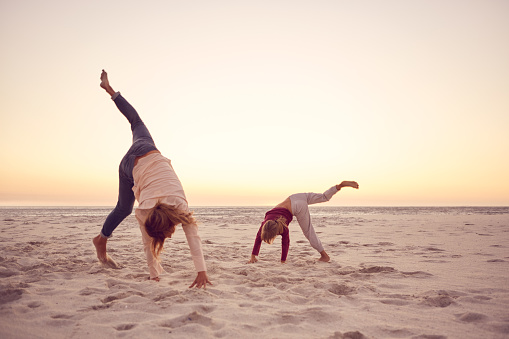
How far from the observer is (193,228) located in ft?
11.3

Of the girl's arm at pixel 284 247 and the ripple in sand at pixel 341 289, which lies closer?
the ripple in sand at pixel 341 289

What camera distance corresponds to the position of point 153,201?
3439 millimetres

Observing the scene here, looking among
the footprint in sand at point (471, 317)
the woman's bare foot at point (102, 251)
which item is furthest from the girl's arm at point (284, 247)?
the footprint in sand at point (471, 317)

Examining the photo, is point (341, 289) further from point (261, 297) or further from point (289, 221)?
point (289, 221)

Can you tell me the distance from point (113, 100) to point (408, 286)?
4.41 m

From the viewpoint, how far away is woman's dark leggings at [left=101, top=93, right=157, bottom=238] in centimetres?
373

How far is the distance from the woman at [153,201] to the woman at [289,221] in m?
1.67

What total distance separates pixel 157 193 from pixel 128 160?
62 cm

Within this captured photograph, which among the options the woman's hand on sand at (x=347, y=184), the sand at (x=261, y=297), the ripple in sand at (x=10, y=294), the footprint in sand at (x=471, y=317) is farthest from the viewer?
the woman's hand on sand at (x=347, y=184)

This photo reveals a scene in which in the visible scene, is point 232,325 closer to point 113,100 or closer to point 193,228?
point 193,228

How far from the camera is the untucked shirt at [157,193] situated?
3408 millimetres

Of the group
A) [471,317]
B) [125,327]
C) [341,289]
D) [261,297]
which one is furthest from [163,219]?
[471,317]

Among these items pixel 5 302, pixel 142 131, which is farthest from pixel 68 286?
pixel 142 131

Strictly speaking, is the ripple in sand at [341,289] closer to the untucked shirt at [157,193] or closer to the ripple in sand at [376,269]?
the ripple in sand at [376,269]
